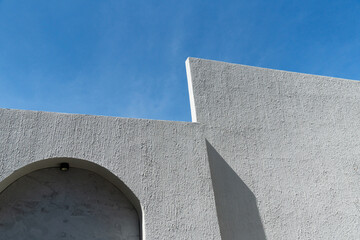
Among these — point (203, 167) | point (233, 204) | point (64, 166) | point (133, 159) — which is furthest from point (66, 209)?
point (233, 204)

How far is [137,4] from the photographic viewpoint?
6023mm

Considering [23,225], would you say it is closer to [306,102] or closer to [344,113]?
[306,102]

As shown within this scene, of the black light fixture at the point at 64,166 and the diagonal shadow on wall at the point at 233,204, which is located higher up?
A: the black light fixture at the point at 64,166

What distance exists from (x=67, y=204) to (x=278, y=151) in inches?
124

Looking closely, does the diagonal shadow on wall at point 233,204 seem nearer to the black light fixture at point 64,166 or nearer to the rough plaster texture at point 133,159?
the rough plaster texture at point 133,159

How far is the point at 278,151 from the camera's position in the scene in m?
5.10

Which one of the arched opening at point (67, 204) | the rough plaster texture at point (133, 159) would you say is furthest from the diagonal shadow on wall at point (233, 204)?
the arched opening at point (67, 204)

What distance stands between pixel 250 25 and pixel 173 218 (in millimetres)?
4721

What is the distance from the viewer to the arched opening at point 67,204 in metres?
3.64

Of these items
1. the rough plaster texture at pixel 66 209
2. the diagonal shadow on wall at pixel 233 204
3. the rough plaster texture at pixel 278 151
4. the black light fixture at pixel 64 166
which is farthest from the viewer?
the rough plaster texture at pixel 278 151

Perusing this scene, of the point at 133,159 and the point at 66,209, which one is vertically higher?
the point at 133,159

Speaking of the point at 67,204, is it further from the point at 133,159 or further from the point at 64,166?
the point at 133,159

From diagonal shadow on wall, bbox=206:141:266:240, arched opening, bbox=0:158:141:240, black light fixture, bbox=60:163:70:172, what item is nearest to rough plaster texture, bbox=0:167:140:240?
arched opening, bbox=0:158:141:240

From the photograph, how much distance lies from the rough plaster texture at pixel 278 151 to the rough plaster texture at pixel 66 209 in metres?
1.35
